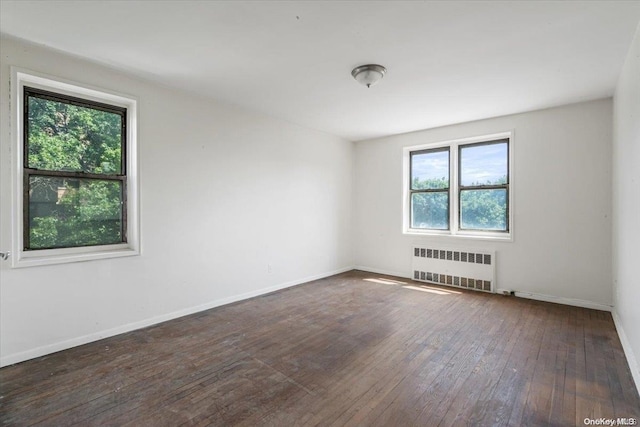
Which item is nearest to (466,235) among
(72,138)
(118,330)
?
(118,330)

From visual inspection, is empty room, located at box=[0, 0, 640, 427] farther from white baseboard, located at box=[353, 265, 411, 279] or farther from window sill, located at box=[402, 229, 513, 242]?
white baseboard, located at box=[353, 265, 411, 279]

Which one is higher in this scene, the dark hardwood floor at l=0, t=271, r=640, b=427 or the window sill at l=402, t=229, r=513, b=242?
the window sill at l=402, t=229, r=513, b=242

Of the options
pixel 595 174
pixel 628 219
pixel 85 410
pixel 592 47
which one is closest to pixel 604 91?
pixel 595 174

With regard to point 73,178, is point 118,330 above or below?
below

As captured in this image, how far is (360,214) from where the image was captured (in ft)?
19.6

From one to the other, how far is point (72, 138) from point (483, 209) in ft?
17.3

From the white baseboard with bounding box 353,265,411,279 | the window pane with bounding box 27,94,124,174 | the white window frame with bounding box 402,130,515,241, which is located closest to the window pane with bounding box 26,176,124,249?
the window pane with bounding box 27,94,124,174

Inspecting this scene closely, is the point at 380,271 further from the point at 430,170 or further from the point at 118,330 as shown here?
the point at 118,330

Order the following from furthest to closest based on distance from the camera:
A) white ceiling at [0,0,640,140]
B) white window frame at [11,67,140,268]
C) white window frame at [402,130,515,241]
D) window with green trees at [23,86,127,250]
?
white window frame at [402,130,515,241]
window with green trees at [23,86,127,250]
white window frame at [11,67,140,268]
white ceiling at [0,0,640,140]

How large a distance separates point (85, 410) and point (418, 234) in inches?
185

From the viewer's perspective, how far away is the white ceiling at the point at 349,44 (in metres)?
2.05

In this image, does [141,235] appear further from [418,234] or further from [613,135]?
[613,135]

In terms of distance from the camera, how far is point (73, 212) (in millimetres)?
2830

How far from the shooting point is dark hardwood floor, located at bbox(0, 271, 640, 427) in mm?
1848
